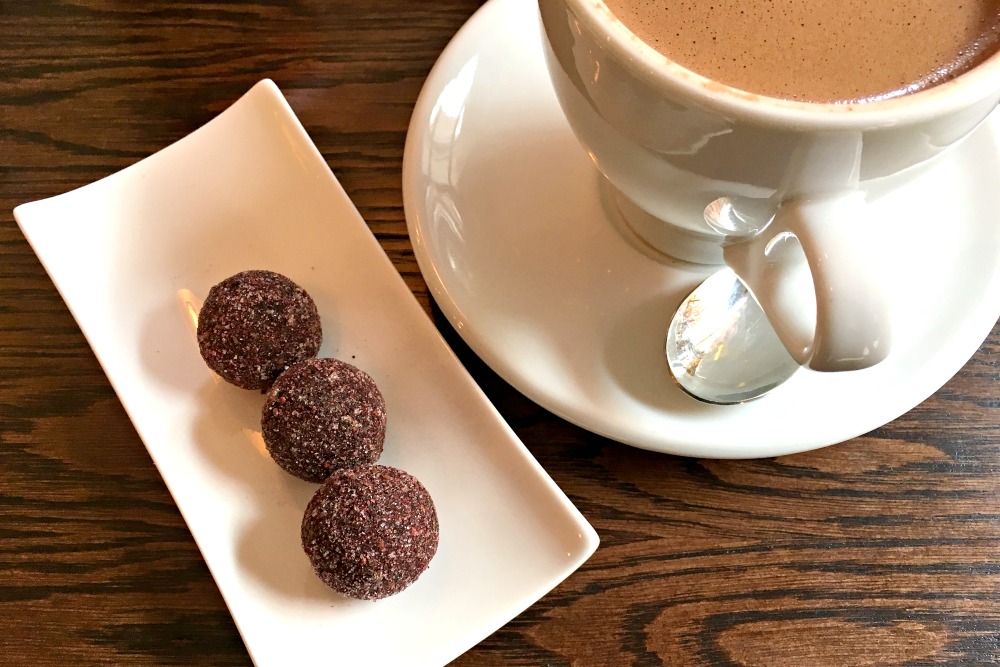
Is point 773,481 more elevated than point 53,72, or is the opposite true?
point 773,481

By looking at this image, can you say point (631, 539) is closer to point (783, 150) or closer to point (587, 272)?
point (587, 272)

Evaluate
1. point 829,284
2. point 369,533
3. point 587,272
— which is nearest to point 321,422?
point 369,533

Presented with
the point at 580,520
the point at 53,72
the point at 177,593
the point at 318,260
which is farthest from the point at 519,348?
the point at 53,72

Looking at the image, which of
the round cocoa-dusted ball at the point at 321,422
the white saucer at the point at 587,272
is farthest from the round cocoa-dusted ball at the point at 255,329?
the white saucer at the point at 587,272

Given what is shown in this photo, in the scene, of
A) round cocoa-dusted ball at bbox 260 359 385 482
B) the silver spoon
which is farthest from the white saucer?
Result: round cocoa-dusted ball at bbox 260 359 385 482

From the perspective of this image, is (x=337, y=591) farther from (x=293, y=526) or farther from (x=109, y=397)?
(x=109, y=397)

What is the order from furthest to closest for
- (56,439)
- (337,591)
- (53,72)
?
1. (53,72)
2. (56,439)
3. (337,591)

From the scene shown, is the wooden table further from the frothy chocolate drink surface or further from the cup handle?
the frothy chocolate drink surface

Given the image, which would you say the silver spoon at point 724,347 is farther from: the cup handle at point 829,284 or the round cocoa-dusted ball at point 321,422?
the round cocoa-dusted ball at point 321,422
